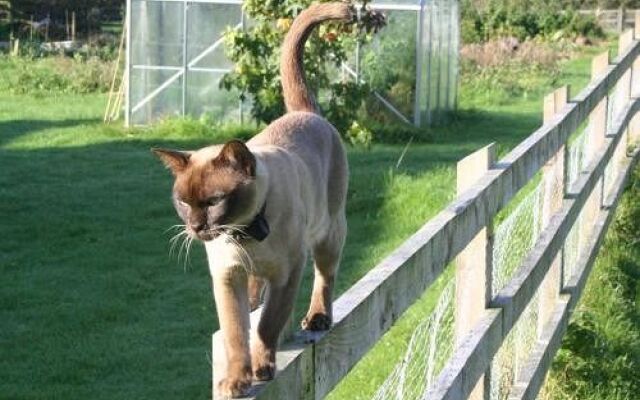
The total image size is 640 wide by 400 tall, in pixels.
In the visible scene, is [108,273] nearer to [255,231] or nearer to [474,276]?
[474,276]

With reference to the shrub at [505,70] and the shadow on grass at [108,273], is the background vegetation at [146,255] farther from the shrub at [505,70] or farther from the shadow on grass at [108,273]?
the shrub at [505,70]

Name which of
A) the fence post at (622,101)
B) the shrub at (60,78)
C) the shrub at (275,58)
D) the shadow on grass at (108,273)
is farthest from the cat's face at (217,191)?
the shrub at (60,78)

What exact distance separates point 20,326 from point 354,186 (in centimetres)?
572

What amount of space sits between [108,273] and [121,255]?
0.71 meters

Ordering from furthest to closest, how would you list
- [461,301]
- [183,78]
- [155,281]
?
[183,78] < [155,281] < [461,301]

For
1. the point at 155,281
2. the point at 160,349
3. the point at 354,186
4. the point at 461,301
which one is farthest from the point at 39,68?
the point at 461,301

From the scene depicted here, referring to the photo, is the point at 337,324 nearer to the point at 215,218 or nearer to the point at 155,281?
the point at 215,218

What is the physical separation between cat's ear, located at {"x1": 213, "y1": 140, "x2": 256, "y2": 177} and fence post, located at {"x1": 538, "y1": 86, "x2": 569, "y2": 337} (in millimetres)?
3364

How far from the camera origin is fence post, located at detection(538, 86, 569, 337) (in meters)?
6.62

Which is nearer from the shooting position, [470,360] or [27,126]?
[470,360]

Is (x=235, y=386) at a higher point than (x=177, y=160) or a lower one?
lower

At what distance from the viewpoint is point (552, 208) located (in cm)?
685

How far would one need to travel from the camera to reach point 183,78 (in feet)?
70.7

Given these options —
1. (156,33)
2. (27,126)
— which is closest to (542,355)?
(27,126)
